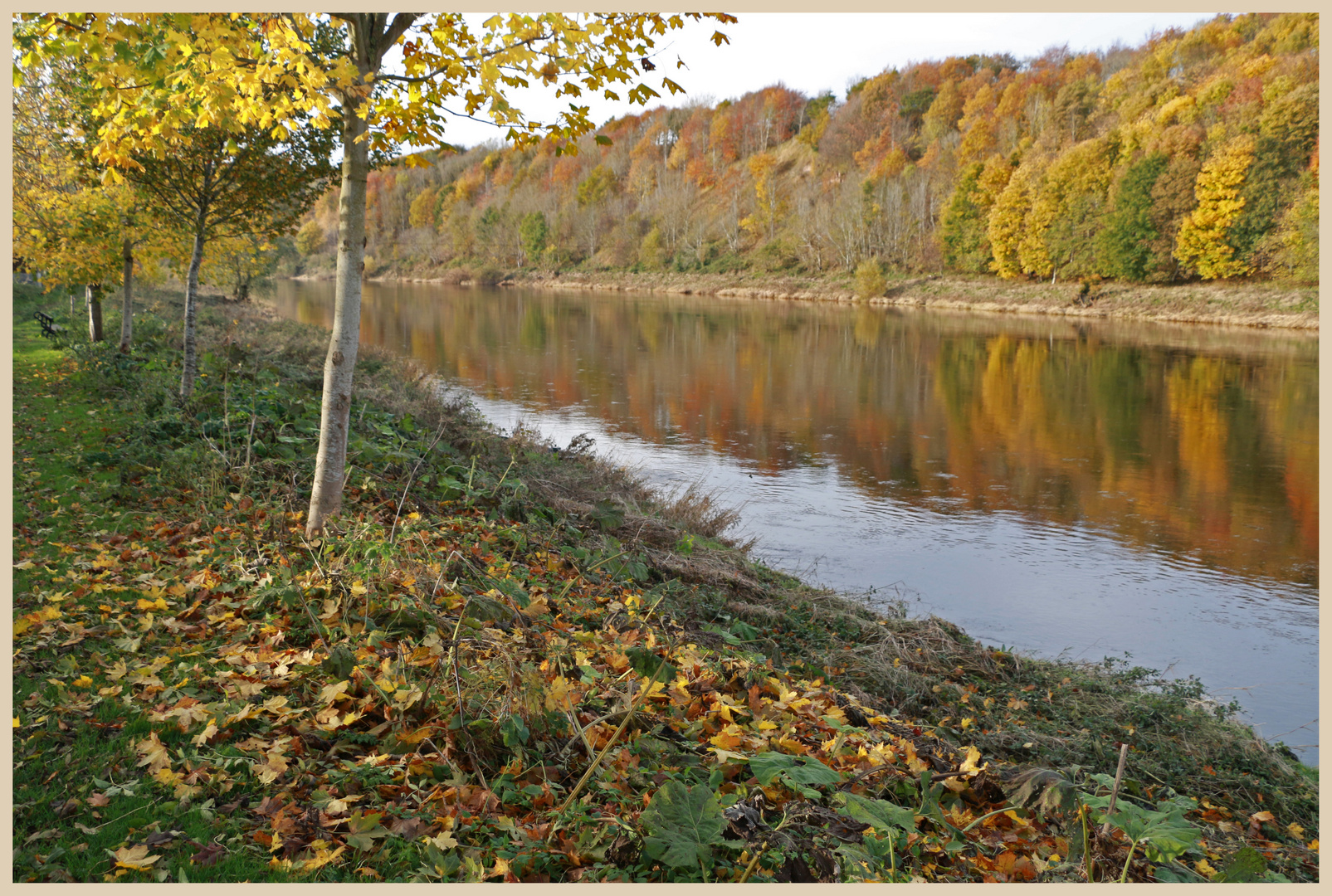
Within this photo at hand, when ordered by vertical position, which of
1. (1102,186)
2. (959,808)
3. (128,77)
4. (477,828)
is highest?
(1102,186)

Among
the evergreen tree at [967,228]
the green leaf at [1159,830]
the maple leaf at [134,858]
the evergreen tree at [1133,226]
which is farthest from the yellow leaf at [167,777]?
the evergreen tree at [967,228]

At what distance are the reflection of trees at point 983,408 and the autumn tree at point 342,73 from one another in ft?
36.0

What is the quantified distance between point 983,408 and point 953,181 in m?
63.0

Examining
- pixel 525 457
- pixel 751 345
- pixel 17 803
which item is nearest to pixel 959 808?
pixel 17 803

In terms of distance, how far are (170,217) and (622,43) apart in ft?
34.5

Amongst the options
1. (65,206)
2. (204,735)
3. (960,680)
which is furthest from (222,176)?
(960,680)

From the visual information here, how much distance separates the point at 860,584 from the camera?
10938mm

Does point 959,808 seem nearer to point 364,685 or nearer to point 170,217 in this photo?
point 364,685

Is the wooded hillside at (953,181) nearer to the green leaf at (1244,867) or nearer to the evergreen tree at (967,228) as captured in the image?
the evergreen tree at (967,228)

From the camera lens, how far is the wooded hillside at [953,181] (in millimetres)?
51312

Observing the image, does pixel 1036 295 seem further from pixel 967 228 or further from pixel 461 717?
pixel 461 717

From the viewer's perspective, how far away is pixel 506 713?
4.33m

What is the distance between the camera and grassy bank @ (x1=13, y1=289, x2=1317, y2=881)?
357 centimetres

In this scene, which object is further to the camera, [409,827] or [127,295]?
[127,295]
